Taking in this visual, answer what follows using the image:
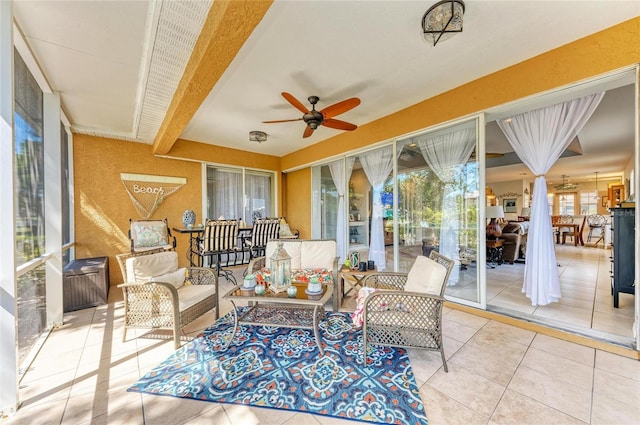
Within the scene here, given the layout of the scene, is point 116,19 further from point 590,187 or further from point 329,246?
point 590,187

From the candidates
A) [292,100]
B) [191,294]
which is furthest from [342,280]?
[292,100]

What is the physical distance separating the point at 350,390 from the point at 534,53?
11.7 ft

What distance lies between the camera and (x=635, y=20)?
1990mm

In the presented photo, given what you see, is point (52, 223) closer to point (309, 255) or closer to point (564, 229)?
point (309, 255)

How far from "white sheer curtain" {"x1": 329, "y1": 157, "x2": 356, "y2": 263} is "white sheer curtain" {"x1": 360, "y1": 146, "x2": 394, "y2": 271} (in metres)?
0.49

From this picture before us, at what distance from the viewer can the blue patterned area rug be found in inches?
60.9

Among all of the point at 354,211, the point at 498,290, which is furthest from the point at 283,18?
the point at 498,290

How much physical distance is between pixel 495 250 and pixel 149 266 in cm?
662

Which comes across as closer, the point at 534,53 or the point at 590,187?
the point at 534,53

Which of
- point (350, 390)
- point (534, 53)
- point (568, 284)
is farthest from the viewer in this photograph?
point (568, 284)

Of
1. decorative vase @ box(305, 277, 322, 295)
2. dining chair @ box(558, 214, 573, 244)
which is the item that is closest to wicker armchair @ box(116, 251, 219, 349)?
decorative vase @ box(305, 277, 322, 295)

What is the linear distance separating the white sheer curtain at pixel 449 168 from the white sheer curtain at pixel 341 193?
1888 millimetres

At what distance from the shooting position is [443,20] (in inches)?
74.0

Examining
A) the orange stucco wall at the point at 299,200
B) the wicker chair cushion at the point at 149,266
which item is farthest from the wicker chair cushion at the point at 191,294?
the orange stucco wall at the point at 299,200
